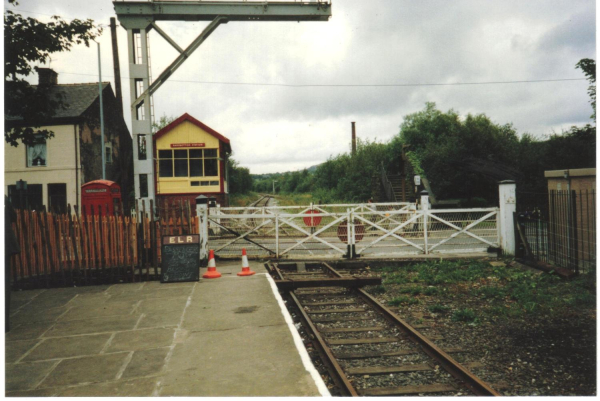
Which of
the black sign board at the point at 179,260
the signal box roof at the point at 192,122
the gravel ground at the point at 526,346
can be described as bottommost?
the gravel ground at the point at 526,346

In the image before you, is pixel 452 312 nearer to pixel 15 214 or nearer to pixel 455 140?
pixel 15 214

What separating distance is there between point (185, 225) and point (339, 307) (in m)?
4.38

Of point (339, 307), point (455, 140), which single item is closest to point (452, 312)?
point (339, 307)

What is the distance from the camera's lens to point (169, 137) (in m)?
25.2

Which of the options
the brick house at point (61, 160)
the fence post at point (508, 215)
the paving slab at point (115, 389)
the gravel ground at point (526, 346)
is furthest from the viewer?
the brick house at point (61, 160)

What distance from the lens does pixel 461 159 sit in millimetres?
28828

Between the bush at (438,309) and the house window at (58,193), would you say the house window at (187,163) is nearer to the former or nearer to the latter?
the house window at (58,193)

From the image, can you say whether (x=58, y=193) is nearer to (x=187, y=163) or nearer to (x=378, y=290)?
(x=187, y=163)

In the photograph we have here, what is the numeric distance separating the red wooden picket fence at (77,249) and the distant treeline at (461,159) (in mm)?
12214

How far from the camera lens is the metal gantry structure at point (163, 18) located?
14367 mm

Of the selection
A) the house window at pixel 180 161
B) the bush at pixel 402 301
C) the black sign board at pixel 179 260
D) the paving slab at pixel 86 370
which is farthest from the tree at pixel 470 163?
the paving slab at pixel 86 370

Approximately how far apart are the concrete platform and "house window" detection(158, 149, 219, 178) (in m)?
18.1

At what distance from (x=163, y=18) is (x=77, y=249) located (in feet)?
30.4

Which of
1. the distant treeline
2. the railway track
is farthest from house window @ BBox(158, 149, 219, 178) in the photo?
the railway track
